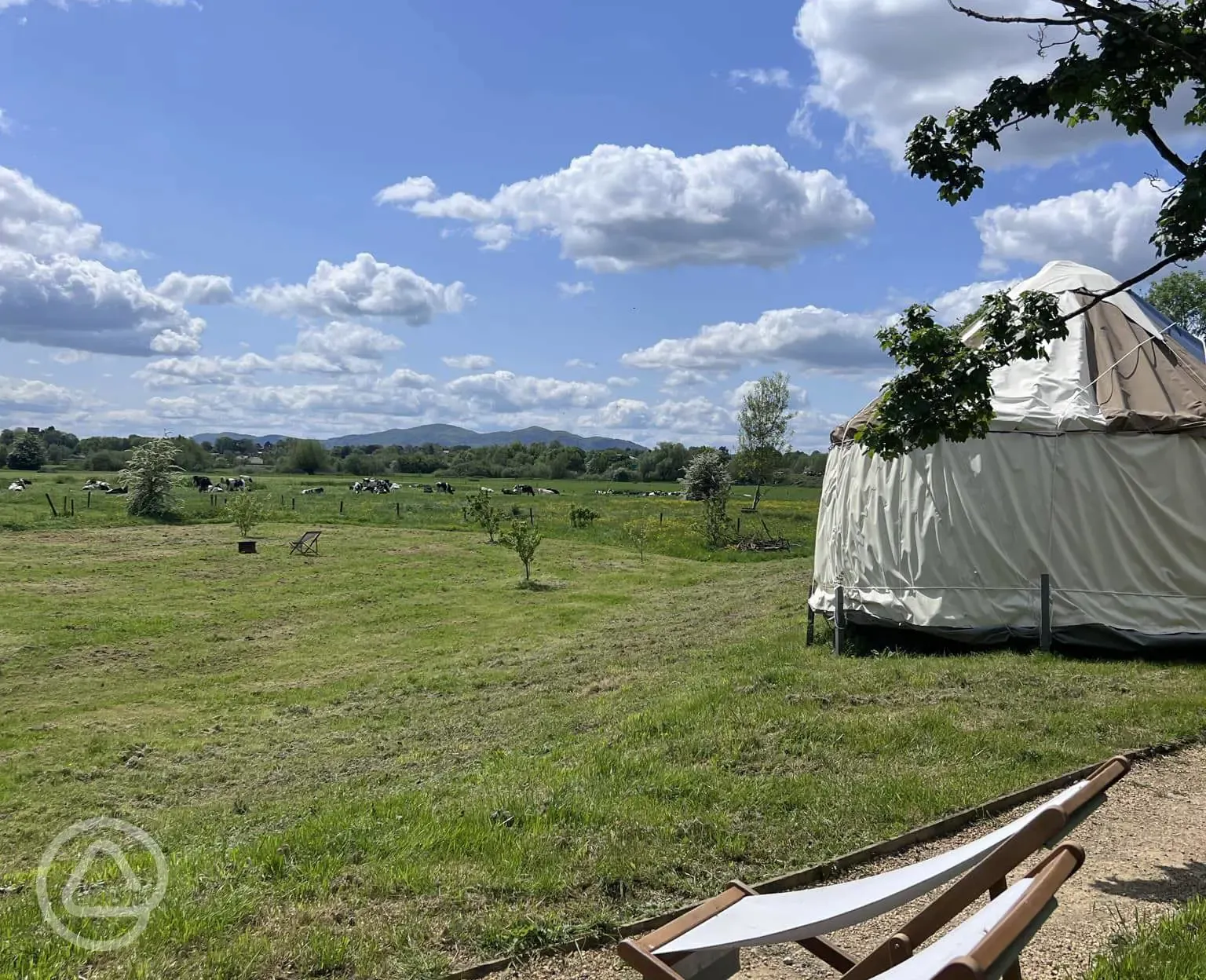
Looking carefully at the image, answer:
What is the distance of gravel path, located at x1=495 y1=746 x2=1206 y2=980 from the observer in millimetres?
3232

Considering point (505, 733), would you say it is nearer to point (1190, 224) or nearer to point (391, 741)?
point (391, 741)

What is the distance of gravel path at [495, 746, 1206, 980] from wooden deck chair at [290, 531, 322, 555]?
25.4 m

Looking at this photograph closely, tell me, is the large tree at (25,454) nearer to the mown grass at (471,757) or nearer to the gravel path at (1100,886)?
the mown grass at (471,757)

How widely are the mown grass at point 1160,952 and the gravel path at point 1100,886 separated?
11cm

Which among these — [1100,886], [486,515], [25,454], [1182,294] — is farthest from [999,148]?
[25,454]

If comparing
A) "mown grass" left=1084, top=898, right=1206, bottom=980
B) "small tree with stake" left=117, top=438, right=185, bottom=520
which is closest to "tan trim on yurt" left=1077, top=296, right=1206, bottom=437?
"mown grass" left=1084, top=898, right=1206, bottom=980

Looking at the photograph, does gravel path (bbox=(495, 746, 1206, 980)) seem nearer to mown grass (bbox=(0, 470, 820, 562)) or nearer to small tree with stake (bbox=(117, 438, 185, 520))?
mown grass (bbox=(0, 470, 820, 562))

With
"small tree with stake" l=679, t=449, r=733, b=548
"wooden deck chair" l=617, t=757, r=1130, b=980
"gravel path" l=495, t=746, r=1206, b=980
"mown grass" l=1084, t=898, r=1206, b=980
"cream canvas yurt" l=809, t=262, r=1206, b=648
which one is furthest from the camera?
"small tree with stake" l=679, t=449, r=733, b=548

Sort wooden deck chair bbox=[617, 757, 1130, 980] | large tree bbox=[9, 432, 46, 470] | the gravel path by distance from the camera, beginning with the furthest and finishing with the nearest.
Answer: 1. large tree bbox=[9, 432, 46, 470]
2. the gravel path
3. wooden deck chair bbox=[617, 757, 1130, 980]

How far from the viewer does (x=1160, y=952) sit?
3.04 m

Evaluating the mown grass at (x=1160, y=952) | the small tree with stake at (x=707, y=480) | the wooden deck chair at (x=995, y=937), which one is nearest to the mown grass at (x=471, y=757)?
the mown grass at (x=1160, y=952)

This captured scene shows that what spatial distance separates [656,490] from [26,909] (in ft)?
247

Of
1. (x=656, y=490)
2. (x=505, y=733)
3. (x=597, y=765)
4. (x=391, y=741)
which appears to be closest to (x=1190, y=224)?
(x=597, y=765)

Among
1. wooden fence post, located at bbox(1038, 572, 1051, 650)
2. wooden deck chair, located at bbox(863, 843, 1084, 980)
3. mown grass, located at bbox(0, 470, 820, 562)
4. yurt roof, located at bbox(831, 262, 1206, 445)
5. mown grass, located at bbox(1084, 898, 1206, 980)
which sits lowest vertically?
mown grass, located at bbox(0, 470, 820, 562)
